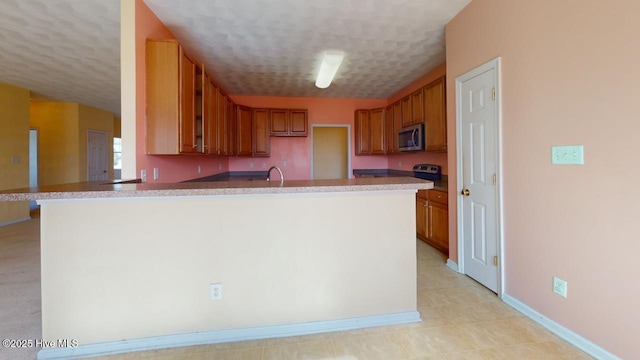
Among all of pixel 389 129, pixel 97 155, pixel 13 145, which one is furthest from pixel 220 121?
pixel 97 155

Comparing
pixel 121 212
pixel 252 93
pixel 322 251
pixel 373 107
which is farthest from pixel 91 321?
pixel 373 107

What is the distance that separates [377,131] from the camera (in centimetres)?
538

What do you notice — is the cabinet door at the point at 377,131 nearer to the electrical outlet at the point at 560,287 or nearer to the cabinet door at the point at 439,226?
the cabinet door at the point at 439,226

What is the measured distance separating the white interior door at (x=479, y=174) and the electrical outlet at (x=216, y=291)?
217cm

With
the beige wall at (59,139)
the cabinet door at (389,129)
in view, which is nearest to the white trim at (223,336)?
the cabinet door at (389,129)

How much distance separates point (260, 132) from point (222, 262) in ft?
12.5

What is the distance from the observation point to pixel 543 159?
6.13 ft

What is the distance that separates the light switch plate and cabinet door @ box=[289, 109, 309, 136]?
4.17 meters

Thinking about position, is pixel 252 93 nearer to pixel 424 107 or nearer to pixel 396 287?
pixel 424 107

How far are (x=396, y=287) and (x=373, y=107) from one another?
181 inches

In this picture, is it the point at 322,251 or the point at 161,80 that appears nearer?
the point at 322,251

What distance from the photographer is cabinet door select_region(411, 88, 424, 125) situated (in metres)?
3.93

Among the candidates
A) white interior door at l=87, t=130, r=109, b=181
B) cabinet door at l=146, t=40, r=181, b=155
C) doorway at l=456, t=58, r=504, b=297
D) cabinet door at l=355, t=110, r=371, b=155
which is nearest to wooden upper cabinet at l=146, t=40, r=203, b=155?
cabinet door at l=146, t=40, r=181, b=155

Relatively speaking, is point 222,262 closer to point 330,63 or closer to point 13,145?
point 330,63
